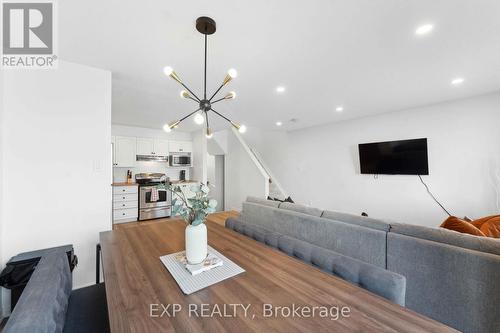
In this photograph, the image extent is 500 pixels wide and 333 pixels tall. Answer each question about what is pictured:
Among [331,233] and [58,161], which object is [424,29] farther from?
[58,161]

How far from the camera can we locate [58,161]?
6.52 feet

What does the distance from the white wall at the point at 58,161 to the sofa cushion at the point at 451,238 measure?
2916mm

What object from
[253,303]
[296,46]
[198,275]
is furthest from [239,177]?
[253,303]

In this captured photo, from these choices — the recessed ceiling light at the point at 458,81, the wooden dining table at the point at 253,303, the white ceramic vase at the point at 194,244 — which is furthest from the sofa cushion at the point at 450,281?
the recessed ceiling light at the point at 458,81

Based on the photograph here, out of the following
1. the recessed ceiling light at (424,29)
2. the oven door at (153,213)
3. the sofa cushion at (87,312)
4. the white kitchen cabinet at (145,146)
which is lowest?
the oven door at (153,213)

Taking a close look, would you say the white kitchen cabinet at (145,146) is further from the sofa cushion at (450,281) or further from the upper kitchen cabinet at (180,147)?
the sofa cushion at (450,281)

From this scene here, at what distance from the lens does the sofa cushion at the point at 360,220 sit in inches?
71.4

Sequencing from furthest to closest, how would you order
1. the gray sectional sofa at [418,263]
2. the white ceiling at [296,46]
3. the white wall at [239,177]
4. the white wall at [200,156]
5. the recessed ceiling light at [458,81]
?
the white wall at [200,156], the white wall at [239,177], the recessed ceiling light at [458,81], the white ceiling at [296,46], the gray sectional sofa at [418,263]

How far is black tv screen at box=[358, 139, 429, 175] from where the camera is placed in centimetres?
378

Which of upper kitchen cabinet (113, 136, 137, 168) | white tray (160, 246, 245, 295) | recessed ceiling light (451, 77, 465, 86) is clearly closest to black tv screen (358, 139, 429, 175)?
recessed ceiling light (451, 77, 465, 86)

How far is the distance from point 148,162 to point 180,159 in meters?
0.82

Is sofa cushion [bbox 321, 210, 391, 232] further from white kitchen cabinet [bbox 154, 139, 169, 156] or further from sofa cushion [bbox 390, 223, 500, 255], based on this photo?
white kitchen cabinet [bbox 154, 139, 169, 156]

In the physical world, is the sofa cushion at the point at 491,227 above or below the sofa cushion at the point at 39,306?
below

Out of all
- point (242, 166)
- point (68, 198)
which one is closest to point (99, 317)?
point (68, 198)
